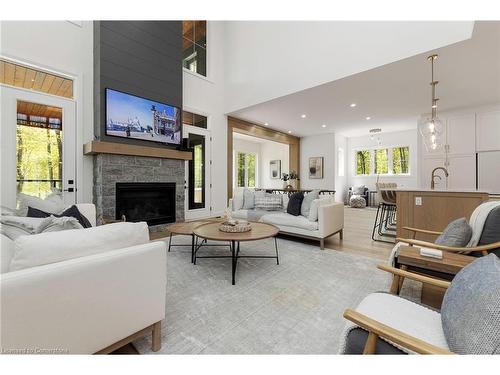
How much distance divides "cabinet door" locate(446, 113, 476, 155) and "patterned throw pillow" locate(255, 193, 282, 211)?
444 centimetres

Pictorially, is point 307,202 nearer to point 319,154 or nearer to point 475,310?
point 475,310

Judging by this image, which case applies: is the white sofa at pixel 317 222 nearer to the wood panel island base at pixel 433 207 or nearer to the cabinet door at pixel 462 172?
the wood panel island base at pixel 433 207

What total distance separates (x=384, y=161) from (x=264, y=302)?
27.9 ft

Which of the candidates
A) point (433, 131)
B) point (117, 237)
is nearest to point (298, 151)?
point (433, 131)

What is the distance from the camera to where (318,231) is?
130 inches

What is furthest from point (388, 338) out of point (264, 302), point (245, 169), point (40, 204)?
point (245, 169)

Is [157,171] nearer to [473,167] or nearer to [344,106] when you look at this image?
[344,106]

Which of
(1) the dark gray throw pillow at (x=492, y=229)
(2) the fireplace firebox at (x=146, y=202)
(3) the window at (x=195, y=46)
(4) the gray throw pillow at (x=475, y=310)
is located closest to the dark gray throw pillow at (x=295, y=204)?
(1) the dark gray throw pillow at (x=492, y=229)

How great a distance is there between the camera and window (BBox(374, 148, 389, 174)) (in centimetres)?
845

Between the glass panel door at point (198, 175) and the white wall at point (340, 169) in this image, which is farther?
the white wall at point (340, 169)

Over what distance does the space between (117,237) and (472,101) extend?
697 centimetres

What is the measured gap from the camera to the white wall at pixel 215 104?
18.5 feet

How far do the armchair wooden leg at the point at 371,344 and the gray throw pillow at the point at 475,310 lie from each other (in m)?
0.27

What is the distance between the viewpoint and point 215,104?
234 inches
